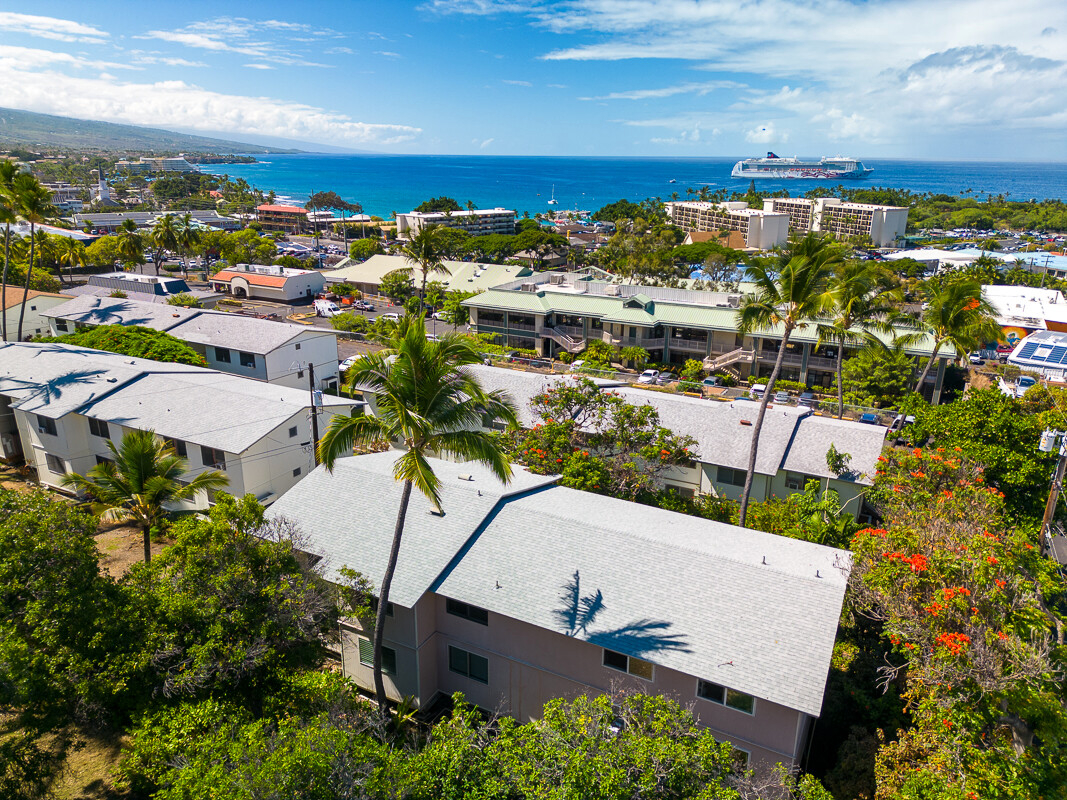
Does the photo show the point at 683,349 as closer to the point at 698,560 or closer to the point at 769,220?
the point at 698,560

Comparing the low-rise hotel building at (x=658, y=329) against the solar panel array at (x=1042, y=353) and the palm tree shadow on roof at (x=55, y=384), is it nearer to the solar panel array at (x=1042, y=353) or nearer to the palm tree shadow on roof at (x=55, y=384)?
the solar panel array at (x=1042, y=353)

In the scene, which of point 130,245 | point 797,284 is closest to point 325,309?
point 130,245

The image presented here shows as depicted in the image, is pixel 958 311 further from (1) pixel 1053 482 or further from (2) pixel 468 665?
(2) pixel 468 665

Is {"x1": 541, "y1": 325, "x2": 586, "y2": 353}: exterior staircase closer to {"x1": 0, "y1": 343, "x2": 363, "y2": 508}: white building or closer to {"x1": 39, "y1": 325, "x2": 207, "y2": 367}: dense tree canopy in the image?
{"x1": 0, "y1": 343, "x2": 363, "y2": 508}: white building

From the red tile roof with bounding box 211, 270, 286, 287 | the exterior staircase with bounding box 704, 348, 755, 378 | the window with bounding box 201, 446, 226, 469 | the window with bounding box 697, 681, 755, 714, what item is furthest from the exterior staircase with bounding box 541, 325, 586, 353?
the window with bounding box 697, 681, 755, 714

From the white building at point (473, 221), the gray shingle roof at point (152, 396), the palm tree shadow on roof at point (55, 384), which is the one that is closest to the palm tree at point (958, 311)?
the gray shingle roof at point (152, 396)

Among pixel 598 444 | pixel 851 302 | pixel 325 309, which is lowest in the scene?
pixel 325 309
